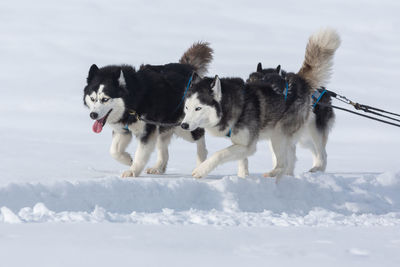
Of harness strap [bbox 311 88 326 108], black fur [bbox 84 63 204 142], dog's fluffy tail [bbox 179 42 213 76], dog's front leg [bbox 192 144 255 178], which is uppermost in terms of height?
dog's fluffy tail [bbox 179 42 213 76]

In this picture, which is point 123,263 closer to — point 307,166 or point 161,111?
point 161,111

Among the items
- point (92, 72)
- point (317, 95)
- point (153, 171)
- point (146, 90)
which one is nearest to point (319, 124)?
point (317, 95)

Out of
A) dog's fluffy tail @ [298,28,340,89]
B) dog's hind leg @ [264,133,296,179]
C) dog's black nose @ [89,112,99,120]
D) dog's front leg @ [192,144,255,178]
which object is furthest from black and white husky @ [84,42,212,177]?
dog's fluffy tail @ [298,28,340,89]

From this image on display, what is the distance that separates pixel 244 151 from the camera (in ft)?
17.1

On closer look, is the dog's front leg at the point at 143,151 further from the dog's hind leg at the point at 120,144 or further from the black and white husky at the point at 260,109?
the black and white husky at the point at 260,109

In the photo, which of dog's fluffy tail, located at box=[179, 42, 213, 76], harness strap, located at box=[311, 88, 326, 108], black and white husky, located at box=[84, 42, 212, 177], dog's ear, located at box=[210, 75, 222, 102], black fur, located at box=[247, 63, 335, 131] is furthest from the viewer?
dog's fluffy tail, located at box=[179, 42, 213, 76]

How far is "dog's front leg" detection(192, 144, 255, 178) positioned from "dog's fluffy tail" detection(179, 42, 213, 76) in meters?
2.01

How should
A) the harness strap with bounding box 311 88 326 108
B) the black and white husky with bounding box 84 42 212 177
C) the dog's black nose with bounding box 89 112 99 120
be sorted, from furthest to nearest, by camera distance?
the harness strap with bounding box 311 88 326 108 → the black and white husky with bounding box 84 42 212 177 → the dog's black nose with bounding box 89 112 99 120

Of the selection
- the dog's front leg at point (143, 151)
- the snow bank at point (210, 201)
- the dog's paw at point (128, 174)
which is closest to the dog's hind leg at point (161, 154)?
the dog's front leg at point (143, 151)

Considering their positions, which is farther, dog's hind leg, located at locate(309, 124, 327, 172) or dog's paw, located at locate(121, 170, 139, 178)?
dog's hind leg, located at locate(309, 124, 327, 172)

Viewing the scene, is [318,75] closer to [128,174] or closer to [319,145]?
[319,145]

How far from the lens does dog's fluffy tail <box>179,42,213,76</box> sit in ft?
23.0

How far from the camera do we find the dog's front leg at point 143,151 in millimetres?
5652

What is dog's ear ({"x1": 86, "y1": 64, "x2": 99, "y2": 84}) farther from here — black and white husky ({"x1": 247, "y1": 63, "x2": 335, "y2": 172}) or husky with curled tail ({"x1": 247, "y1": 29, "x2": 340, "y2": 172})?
black and white husky ({"x1": 247, "y1": 63, "x2": 335, "y2": 172})
